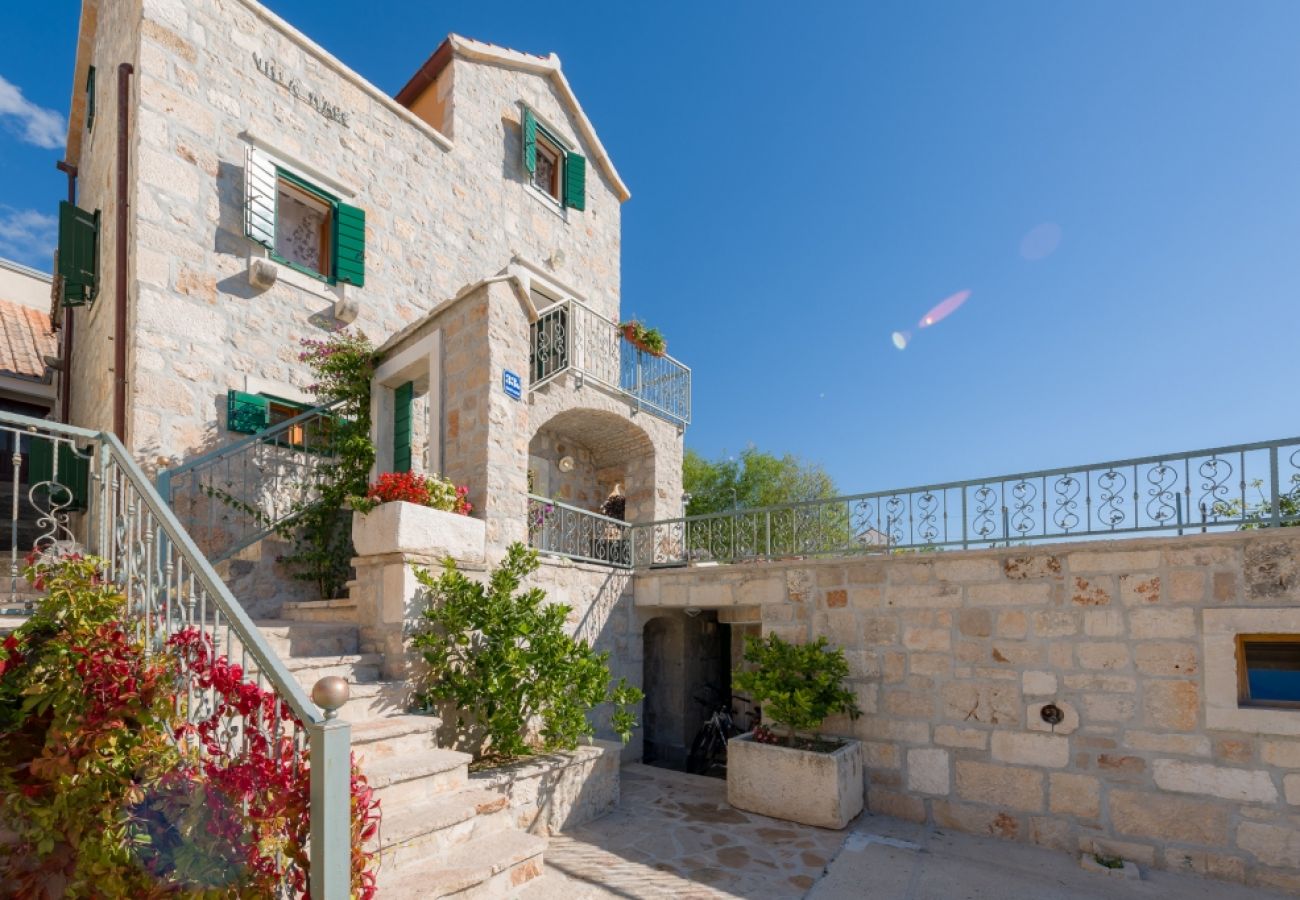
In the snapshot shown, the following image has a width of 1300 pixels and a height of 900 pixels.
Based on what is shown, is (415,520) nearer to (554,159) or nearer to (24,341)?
(554,159)

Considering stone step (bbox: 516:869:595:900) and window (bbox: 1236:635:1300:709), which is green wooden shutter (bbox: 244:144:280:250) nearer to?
stone step (bbox: 516:869:595:900)

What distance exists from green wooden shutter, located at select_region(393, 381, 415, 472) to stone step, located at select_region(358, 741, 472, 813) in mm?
2966

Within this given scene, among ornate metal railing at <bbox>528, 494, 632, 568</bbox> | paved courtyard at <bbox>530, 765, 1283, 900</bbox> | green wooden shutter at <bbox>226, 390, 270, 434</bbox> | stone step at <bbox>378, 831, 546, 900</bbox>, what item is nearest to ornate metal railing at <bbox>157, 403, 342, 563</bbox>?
green wooden shutter at <bbox>226, 390, 270, 434</bbox>

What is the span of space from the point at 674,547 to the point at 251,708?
715cm

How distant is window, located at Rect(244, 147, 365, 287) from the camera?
283 inches

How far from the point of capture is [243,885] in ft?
8.49

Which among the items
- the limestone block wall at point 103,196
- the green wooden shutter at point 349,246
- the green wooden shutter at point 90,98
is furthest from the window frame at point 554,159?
the green wooden shutter at point 90,98

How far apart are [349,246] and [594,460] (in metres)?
4.99

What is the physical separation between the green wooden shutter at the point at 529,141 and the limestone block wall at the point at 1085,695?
796 cm

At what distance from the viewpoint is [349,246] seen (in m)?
7.86

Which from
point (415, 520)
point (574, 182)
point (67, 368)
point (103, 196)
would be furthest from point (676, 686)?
point (67, 368)

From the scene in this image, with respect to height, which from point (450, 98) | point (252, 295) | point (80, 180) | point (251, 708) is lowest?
point (251, 708)

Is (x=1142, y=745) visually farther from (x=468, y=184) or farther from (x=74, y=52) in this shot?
(x=74, y=52)

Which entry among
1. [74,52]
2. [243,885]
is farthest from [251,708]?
[74,52]
